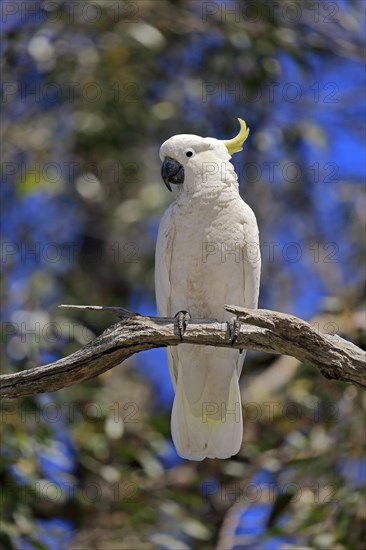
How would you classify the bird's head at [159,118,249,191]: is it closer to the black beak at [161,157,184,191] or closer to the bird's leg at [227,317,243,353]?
the black beak at [161,157,184,191]

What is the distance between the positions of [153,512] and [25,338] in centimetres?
106

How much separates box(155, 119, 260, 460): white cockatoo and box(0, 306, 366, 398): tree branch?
54 centimetres

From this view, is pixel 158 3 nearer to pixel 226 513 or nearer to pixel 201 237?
pixel 201 237

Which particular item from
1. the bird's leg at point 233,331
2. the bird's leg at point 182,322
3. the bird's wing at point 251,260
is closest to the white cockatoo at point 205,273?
the bird's wing at point 251,260

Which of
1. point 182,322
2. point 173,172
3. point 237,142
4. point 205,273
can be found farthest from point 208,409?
point 237,142

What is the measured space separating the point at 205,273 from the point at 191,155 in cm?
47

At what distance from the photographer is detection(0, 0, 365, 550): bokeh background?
13.6ft

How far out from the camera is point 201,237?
336 centimetres

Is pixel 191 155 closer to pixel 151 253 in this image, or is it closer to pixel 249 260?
pixel 249 260

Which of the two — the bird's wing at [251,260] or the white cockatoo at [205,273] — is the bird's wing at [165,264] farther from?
the bird's wing at [251,260]

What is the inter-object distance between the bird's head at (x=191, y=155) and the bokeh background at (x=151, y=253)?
100cm

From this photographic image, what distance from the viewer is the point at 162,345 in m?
2.84

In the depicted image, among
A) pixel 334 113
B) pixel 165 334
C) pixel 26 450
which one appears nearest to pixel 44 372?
pixel 165 334

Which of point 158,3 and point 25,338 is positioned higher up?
point 158,3
